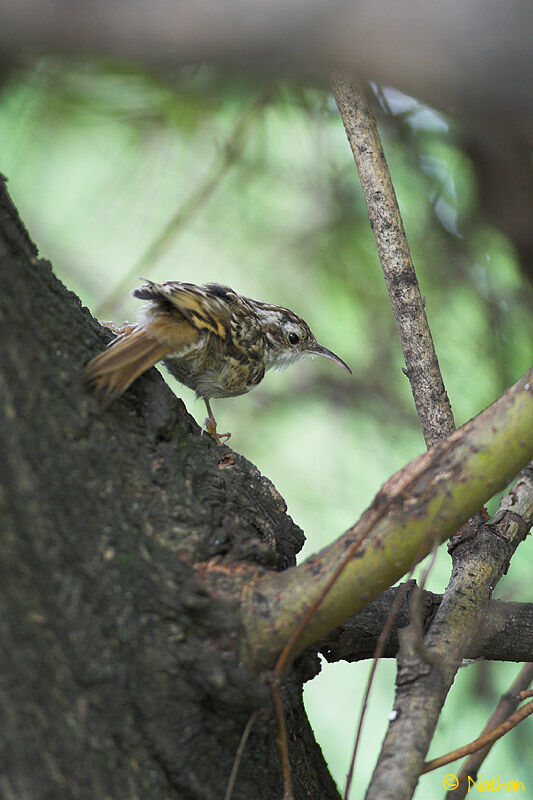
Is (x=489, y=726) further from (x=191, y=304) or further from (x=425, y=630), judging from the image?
(x=191, y=304)

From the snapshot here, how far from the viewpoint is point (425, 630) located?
7.50 ft

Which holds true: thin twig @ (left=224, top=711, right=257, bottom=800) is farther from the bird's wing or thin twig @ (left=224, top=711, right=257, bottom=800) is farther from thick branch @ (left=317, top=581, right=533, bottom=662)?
the bird's wing

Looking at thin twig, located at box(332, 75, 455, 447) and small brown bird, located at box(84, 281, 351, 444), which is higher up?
thin twig, located at box(332, 75, 455, 447)

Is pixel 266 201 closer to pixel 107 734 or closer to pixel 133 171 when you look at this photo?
pixel 133 171

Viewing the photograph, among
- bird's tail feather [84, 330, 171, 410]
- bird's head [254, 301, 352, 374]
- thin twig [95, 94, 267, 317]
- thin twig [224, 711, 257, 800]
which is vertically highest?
thin twig [95, 94, 267, 317]

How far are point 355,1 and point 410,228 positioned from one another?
2.65 metres

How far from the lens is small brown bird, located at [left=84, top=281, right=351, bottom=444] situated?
5.95 feet

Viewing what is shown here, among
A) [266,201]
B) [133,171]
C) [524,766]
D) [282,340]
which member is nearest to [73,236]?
[133,171]

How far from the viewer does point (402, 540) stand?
5.53 feet

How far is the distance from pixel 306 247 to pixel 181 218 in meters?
0.69

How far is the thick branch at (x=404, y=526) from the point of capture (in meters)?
1.68

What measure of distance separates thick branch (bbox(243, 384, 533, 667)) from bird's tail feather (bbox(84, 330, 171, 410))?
0.53 meters

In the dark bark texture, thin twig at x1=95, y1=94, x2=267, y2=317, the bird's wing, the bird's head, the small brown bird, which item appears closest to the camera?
the dark bark texture

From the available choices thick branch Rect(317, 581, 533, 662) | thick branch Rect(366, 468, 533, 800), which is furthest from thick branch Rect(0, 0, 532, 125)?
thick branch Rect(317, 581, 533, 662)
